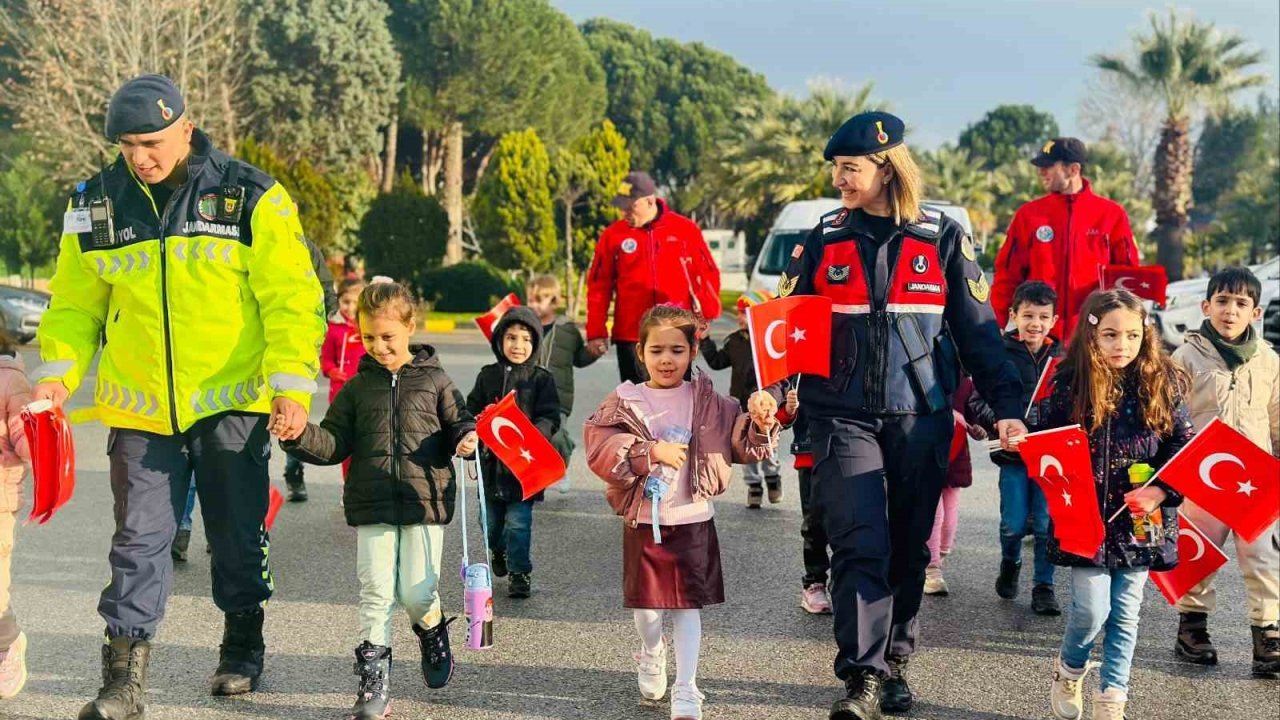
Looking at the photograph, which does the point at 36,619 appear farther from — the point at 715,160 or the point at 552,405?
the point at 715,160

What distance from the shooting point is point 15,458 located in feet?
16.0

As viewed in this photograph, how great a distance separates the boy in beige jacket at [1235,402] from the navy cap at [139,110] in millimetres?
4009

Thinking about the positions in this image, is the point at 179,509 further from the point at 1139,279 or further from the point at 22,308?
the point at 22,308

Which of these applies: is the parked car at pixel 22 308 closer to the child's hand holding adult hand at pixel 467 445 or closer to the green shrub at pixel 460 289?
the green shrub at pixel 460 289

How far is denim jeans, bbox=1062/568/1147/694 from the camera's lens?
14.7 ft

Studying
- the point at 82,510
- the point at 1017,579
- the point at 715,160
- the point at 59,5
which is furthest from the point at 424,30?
the point at 1017,579

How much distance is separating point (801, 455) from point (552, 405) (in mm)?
1246

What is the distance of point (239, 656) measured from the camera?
490 centimetres

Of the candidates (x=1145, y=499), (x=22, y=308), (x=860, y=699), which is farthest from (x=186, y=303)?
(x=22, y=308)

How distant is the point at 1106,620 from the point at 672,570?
1.47 meters

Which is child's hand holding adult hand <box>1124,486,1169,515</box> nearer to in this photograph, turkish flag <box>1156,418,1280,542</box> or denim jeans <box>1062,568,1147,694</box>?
turkish flag <box>1156,418,1280,542</box>

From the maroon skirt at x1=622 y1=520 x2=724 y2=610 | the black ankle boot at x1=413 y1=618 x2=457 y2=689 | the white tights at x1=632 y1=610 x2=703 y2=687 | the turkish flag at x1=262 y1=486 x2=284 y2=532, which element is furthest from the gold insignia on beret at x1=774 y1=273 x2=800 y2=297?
the turkish flag at x1=262 y1=486 x2=284 y2=532

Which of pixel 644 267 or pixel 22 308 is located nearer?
pixel 644 267

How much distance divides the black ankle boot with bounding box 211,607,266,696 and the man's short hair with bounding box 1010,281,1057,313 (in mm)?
3839
